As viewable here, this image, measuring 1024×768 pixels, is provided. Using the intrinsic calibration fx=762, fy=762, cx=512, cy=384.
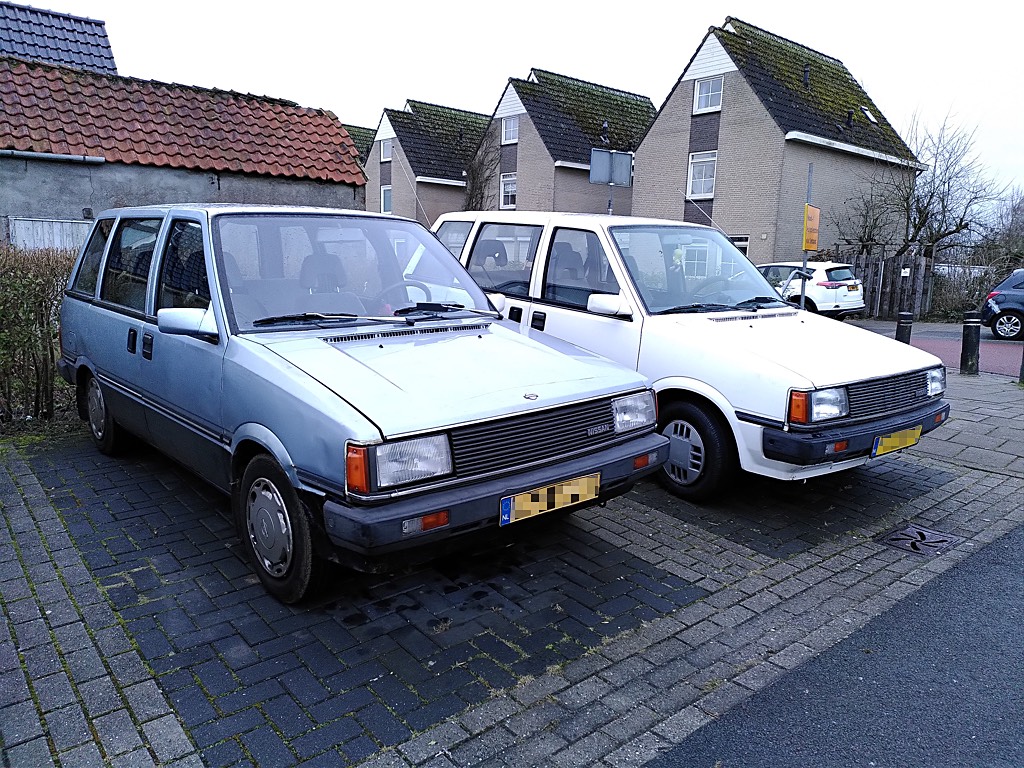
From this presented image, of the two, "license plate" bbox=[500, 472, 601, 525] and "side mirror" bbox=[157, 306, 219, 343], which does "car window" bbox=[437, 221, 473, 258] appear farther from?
"license plate" bbox=[500, 472, 601, 525]

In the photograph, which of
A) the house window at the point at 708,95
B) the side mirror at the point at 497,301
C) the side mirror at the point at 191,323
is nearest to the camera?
the side mirror at the point at 191,323

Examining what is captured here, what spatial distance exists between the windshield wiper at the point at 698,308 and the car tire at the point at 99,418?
418 cm

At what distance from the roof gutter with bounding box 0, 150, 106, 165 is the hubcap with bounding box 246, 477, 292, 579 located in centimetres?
798

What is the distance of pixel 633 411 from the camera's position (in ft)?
13.6

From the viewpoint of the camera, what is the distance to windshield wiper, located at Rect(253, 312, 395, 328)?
410 cm

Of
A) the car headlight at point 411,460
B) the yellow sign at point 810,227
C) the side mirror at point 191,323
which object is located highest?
the yellow sign at point 810,227

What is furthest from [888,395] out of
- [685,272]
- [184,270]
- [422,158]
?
[422,158]

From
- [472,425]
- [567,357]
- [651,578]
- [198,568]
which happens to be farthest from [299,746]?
[567,357]

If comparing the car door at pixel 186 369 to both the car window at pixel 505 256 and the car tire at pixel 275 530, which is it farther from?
the car window at pixel 505 256

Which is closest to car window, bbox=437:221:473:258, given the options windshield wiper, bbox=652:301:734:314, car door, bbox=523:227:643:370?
car door, bbox=523:227:643:370

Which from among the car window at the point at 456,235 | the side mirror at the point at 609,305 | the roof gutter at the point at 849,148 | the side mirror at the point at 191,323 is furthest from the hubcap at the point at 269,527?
Result: the roof gutter at the point at 849,148

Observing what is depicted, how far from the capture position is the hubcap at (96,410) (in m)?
5.85

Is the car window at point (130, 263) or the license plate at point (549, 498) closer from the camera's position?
the license plate at point (549, 498)

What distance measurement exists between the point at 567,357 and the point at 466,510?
4.43 ft
